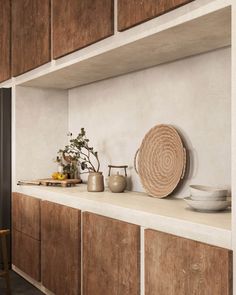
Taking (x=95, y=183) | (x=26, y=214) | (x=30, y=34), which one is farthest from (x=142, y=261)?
(x=30, y=34)

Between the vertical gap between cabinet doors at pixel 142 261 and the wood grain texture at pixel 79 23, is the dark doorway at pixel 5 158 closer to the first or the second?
the wood grain texture at pixel 79 23

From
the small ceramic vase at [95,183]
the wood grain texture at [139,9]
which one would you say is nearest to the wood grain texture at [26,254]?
the small ceramic vase at [95,183]

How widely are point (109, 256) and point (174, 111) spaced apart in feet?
3.30

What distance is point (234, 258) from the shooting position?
5.11 feet

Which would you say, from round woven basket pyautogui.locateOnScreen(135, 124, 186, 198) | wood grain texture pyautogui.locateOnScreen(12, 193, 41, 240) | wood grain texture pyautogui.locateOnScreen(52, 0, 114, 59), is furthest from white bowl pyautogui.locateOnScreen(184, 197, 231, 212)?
wood grain texture pyautogui.locateOnScreen(12, 193, 41, 240)

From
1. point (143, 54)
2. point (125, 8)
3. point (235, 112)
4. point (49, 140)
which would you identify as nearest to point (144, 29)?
point (125, 8)

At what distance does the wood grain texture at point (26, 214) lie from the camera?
10.2ft

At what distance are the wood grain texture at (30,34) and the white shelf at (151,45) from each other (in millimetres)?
96

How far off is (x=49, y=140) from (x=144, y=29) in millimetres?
1917

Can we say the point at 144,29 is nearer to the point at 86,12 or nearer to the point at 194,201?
the point at 86,12

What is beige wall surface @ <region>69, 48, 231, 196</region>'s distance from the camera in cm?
232

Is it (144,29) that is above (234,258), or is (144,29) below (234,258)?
above

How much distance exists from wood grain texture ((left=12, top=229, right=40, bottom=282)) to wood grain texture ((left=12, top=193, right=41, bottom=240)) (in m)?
0.05

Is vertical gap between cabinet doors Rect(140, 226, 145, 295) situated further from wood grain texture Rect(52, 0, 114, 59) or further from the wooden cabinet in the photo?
the wooden cabinet
